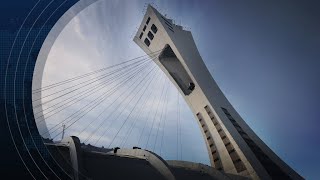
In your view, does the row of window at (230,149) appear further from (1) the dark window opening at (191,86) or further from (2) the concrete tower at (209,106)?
(1) the dark window opening at (191,86)

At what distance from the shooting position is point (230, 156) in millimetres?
38625

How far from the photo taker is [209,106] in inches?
1790

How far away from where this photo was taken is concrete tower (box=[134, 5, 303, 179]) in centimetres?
3741

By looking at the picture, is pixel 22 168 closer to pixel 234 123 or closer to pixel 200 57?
pixel 234 123

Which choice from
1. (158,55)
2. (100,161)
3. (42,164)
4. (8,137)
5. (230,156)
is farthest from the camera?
(158,55)

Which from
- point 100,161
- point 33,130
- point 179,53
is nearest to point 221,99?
point 179,53

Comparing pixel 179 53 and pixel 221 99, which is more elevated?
pixel 179 53

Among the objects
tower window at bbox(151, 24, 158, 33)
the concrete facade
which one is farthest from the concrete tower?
the concrete facade

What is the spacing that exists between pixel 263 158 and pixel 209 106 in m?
11.0

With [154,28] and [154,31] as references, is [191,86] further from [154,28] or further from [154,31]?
[154,28]

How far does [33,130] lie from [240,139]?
28714mm

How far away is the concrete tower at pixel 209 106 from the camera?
37.4m

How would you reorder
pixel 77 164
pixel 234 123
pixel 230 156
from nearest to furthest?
1. pixel 77 164
2. pixel 230 156
3. pixel 234 123

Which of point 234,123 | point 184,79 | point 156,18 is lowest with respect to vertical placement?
point 234,123
